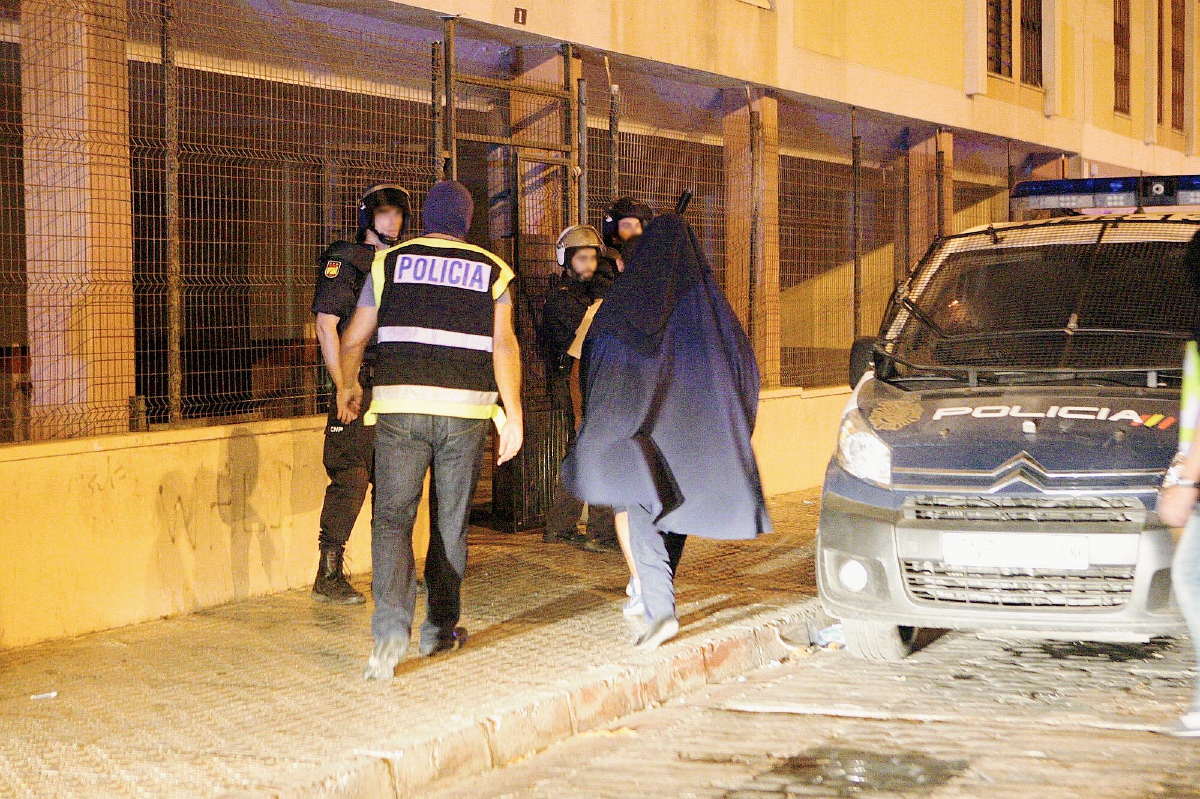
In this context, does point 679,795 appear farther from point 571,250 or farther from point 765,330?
point 765,330

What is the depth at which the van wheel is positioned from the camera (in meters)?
6.20

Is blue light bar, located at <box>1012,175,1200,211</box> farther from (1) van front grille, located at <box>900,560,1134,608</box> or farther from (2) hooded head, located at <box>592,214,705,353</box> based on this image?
(1) van front grille, located at <box>900,560,1134,608</box>

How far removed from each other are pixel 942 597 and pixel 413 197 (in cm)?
→ 470

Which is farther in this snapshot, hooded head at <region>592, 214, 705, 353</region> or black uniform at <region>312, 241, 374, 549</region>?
black uniform at <region>312, 241, 374, 549</region>

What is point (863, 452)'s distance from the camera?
594cm

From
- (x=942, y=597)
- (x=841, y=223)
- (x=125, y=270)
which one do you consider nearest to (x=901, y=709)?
(x=942, y=597)

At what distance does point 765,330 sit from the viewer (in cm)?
1266

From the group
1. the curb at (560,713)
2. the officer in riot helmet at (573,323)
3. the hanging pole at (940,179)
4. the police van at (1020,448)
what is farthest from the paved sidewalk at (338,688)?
the hanging pole at (940,179)

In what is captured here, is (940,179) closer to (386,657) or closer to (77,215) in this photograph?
(77,215)

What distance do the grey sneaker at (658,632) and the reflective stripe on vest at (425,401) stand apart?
1.30m

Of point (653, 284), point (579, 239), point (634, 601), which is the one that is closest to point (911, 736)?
point (634, 601)

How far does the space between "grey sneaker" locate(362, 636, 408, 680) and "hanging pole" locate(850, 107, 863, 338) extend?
873 centimetres

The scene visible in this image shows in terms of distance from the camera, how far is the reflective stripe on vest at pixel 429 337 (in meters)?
5.74

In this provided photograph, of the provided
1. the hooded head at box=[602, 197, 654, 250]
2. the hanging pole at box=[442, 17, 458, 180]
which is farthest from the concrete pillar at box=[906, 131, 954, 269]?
the hooded head at box=[602, 197, 654, 250]
